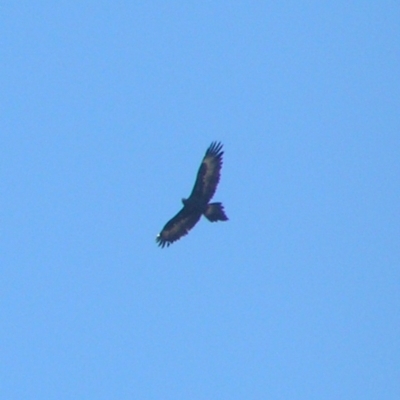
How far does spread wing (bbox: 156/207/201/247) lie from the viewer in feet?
220

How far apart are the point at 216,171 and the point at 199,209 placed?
1255mm

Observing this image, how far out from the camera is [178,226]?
67.6 m

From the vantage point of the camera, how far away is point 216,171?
66562mm

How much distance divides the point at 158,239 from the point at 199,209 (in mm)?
2170

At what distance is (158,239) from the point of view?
223 feet

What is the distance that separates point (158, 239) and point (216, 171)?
121 inches

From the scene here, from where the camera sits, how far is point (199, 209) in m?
66.5

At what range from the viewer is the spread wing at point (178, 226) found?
67.0 m
